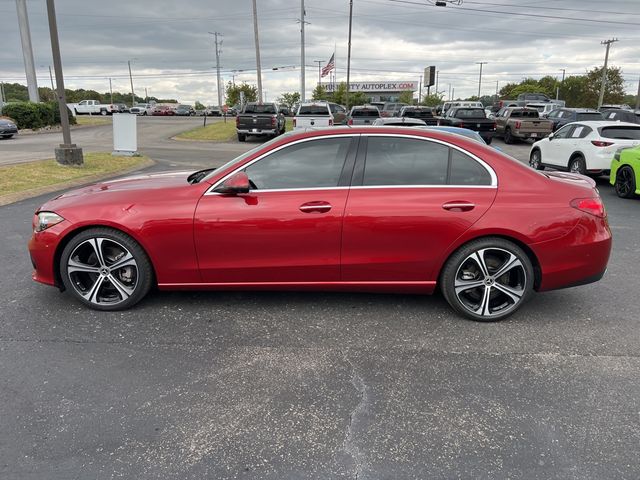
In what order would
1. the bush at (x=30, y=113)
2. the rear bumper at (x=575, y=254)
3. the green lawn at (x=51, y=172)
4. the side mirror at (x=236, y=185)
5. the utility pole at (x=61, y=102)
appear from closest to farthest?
the side mirror at (x=236, y=185) < the rear bumper at (x=575, y=254) < the green lawn at (x=51, y=172) < the utility pole at (x=61, y=102) < the bush at (x=30, y=113)

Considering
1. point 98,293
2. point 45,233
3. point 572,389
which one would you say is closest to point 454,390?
point 572,389

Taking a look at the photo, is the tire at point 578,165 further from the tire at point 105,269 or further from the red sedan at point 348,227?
the tire at point 105,269

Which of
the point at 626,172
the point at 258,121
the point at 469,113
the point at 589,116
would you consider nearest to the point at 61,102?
the point at 258,121

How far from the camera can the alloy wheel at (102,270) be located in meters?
4.24

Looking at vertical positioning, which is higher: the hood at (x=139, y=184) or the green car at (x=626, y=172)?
the hood at (x=139, y=184)

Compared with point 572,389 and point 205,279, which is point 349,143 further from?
point 572,389

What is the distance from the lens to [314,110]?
74.8 feet

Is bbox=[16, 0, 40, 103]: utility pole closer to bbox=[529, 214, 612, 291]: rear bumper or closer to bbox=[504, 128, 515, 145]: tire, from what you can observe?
bbox=[504, 128, 515, 145]: tire

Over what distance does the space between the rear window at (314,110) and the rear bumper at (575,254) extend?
19.3m

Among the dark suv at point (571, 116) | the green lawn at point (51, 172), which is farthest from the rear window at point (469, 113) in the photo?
the green lawn at point (51, 172)

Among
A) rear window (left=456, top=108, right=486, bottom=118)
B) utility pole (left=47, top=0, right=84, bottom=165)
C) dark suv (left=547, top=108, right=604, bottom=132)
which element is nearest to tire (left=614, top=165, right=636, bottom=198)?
dark suv (left=547, top=108, right=604, bottom=132)

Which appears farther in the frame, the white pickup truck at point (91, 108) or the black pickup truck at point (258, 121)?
the white pickup truck at point (91, 108)

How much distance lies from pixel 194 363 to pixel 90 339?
947mm

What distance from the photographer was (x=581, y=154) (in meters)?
12.2
